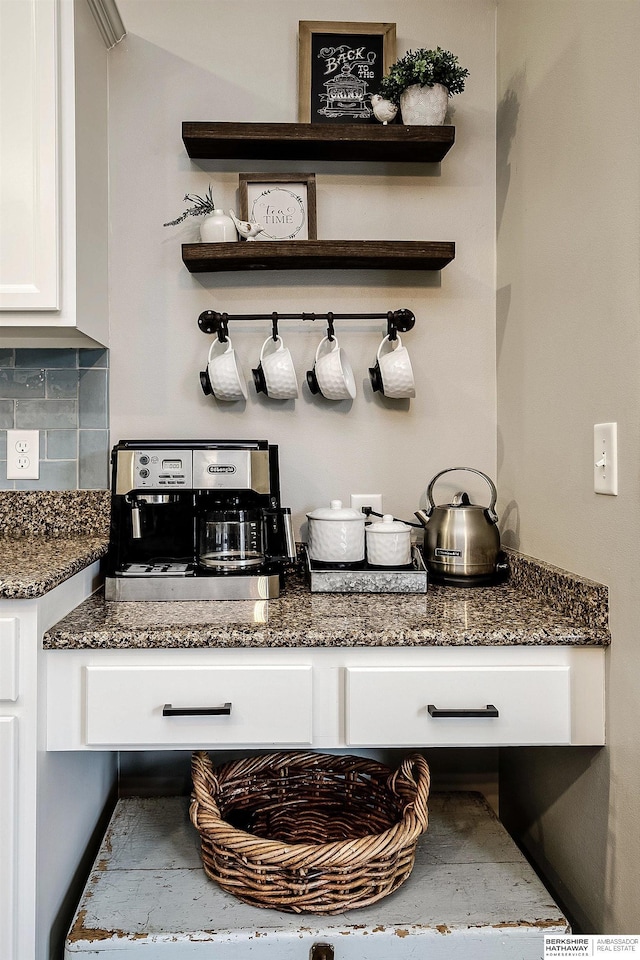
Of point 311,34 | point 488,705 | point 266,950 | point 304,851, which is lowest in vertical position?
point 266,950

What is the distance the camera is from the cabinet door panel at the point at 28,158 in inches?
56.0

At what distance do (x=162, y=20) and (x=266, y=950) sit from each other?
2.08 metres

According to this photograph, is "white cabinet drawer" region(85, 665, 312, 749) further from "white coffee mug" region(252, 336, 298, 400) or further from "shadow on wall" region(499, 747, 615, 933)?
"white coffee mug" region(252, 336, 298, 400)

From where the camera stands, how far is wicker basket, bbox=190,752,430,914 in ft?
3.72

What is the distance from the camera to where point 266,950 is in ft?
3.64

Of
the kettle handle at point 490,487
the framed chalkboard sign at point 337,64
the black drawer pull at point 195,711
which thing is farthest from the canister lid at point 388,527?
the framed chalkboard sign at point 337,64

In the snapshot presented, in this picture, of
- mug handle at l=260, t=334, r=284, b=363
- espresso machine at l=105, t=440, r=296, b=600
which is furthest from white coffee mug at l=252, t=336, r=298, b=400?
espresso machine at l=105, t=440, r=296, b=600

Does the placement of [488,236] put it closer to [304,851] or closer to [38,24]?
[38,24]

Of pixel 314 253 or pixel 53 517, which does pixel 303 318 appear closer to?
pixel 314 253

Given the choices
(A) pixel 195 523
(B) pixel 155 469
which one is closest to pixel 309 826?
(A) pixel 195 523

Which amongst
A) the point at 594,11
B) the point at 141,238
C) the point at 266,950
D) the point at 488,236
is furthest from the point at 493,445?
the point at 266,950

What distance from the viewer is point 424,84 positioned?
64.6 inches

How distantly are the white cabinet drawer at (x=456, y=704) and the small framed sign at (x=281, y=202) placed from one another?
44.1 inches

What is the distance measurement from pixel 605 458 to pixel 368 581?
0.56 meters
